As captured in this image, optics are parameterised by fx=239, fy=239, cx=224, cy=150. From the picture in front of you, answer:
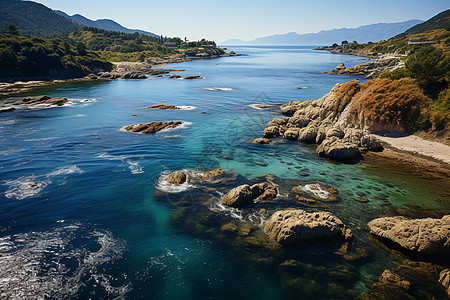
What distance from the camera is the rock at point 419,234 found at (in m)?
15.9

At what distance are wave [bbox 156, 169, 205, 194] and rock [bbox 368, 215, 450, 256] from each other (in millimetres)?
17385

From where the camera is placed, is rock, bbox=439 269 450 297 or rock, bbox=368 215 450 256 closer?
rock, bbox=439 269 450 297

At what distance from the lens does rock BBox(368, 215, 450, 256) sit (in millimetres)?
15930

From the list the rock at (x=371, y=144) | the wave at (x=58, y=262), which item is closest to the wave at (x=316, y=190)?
the rock at (x=371, y=144)

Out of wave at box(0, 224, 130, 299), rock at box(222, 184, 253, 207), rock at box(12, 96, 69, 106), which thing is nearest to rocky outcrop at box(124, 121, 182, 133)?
wave at box(0, 224, 130, 299)

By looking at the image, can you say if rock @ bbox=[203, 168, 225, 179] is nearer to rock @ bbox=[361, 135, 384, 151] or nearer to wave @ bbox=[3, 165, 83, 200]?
wave @ bbox=[3, 165, 83, 200]

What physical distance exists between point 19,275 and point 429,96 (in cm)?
5498

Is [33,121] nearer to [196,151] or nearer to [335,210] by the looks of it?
[196,151]

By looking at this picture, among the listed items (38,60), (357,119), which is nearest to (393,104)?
(357,119)

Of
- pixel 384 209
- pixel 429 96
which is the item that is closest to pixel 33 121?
pixel 384 209

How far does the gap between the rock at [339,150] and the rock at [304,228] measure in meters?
15.2

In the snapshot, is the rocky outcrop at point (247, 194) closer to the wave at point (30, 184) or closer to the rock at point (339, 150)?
the rock at point (339, 150)

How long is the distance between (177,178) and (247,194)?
336 inches

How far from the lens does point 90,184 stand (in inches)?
1033
